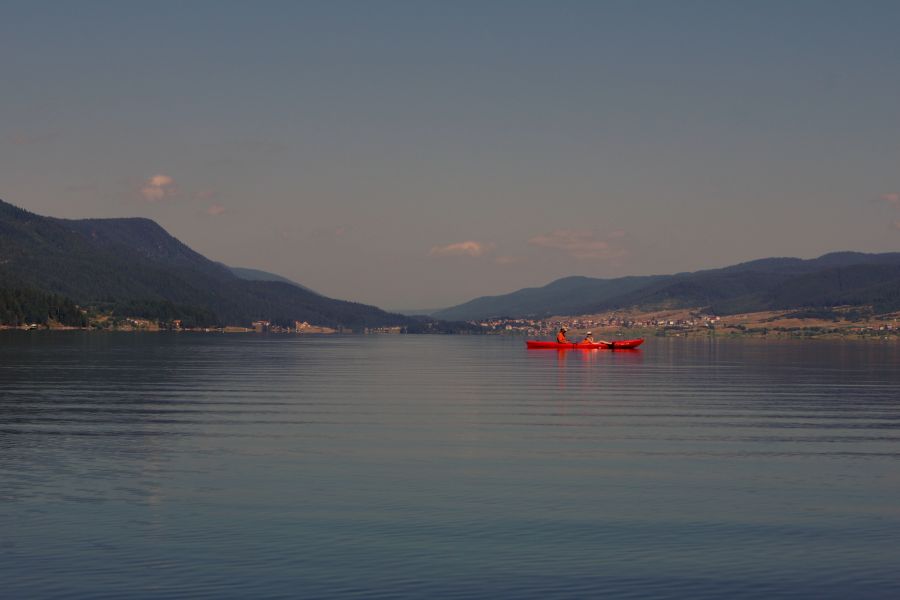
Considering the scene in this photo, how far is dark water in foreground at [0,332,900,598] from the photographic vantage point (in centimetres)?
3247

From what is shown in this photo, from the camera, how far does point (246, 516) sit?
40.9 meters

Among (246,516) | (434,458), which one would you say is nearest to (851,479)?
(434,458)

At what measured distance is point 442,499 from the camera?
44.8 metres

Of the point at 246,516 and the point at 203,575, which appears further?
the point at 246,516

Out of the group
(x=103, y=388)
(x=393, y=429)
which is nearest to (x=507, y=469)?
(x=393, y=429)

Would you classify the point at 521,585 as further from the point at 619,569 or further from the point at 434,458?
the point at 434,458

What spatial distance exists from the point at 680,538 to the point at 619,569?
214 inches

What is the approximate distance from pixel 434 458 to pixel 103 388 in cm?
5825

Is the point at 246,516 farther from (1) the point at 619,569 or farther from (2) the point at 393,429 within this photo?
(2) the point at 393,429

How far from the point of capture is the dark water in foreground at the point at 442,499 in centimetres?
3247

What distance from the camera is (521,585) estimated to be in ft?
104

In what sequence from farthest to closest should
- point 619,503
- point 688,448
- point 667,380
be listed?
point 667,380
point 688,448
point 619,503

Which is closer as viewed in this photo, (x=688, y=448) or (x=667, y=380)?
(x=688, y=448)

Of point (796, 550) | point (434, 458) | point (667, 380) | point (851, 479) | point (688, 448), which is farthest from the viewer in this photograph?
point (667, 380)
